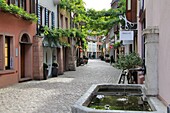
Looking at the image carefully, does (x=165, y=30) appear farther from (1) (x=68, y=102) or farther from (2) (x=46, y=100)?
(2) (x=46, y=100)

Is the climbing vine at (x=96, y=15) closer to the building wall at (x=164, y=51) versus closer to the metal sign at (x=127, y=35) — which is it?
the metal sign at (x=127, y=35)

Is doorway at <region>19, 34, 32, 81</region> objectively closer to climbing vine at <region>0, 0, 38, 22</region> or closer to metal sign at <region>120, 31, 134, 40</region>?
climbing vine at <region>0, 0, 38, 22</region>

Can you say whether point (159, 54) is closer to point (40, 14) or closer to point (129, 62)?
point (129, 62)

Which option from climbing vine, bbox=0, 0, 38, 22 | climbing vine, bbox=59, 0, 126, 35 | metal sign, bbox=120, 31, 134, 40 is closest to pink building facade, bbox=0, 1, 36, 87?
climbing vine, bbox=0, 0, 38, 22

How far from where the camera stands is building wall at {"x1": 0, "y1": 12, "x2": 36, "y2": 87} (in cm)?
1333

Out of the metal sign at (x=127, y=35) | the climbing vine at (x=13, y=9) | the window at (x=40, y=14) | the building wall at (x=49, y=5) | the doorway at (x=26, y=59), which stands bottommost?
the doorway at (x=26, y=59)

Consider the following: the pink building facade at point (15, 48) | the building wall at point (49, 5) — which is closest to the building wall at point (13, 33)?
the pink building facade at point (15, 48)

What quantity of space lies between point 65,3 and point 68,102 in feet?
51.1

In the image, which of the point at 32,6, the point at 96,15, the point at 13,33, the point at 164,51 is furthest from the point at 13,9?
the point at 96,15

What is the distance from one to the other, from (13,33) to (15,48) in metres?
0.83

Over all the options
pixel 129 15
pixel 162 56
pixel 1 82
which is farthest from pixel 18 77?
pixel 162 56

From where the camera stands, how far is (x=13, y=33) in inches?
571

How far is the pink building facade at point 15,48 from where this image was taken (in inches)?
530

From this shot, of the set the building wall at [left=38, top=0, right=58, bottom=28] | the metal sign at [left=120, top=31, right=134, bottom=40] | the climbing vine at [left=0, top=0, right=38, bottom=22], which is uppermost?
the building wall at [left=38, top=0, right=58, bottom=28]
